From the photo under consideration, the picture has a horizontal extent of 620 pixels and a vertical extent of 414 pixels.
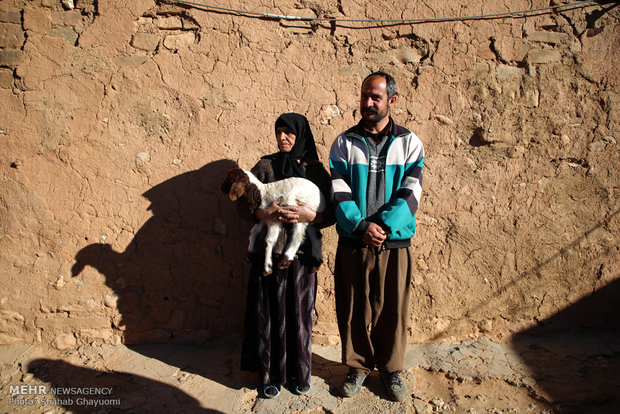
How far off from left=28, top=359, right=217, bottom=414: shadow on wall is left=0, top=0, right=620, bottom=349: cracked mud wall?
26 centimetres

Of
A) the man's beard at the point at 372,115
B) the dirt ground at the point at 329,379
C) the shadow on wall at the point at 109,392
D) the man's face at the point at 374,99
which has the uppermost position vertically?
the man's face at the point at 374,99

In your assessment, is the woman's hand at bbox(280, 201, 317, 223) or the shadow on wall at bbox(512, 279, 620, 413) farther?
the shadow on wall at bbox(512, 279, 620, 413)

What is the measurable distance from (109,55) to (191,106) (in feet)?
2.21

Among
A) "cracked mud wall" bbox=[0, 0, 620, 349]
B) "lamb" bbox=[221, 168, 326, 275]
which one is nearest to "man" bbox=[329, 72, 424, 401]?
"lamb" bbox=[221, 168, 326, 275]

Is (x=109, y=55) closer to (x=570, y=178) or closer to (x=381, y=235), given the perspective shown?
(x=381, y=235)

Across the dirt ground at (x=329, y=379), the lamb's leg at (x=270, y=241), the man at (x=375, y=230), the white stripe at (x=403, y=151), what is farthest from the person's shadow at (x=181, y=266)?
the white stripe at (x=403, y=151)

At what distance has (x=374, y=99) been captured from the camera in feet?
7.38

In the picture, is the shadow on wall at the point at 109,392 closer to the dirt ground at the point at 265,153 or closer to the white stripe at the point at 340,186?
the dirt ground at the point at 265,153

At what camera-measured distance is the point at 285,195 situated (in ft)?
7.41

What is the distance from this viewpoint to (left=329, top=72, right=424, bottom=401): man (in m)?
2.23

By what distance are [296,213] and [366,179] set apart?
441mm

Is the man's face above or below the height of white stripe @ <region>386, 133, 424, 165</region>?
above

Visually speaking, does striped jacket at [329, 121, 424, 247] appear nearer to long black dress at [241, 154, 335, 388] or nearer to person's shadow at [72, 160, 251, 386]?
long black dress at [241, 154, 335, 388]

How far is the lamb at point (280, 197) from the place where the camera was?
7.35ft
